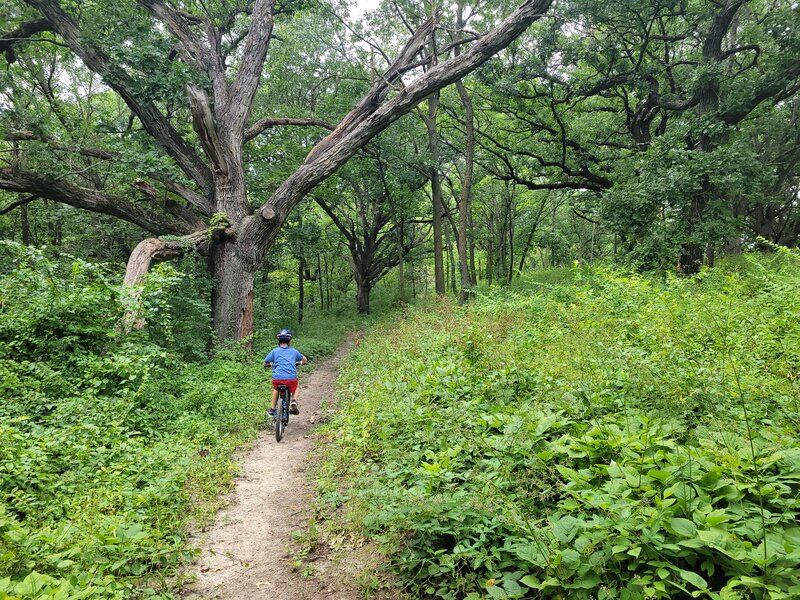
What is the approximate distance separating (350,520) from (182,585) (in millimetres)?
1504

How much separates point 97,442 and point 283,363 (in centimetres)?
304

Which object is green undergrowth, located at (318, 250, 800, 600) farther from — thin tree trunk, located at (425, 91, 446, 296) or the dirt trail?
thin tree trunk, located at (425, 91, 446, 296)

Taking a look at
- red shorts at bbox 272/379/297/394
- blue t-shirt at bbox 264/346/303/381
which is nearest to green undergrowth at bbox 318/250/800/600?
red shorts at bbox 272/379/297/394

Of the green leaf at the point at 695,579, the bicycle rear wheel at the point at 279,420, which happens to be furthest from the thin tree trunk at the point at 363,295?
the green leaf at the point at 695,579

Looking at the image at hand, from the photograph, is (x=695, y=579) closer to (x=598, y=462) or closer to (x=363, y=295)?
(x=598, y=462)

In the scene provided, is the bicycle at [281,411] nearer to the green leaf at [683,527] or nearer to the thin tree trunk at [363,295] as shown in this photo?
the green leaf at [683,527]

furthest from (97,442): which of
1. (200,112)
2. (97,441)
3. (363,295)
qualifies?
(363,295)

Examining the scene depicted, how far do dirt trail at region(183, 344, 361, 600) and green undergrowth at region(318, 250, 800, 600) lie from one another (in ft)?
1.38

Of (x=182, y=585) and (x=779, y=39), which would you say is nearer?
(x=182, y=585)

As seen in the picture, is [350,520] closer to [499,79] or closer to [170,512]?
[170,512]

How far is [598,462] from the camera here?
3.16 meters

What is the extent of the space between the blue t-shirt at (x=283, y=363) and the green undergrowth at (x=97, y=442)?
1.08m

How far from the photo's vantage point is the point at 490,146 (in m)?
18.1

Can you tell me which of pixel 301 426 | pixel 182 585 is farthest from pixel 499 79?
pixel 182 585
